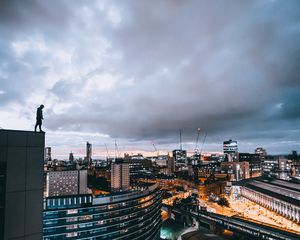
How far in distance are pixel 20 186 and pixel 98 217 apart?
74.6 meters

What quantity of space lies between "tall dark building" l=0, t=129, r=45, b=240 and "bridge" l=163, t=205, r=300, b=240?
6847 centimetres

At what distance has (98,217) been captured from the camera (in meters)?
73.8

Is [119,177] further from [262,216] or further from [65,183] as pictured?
[262,216]

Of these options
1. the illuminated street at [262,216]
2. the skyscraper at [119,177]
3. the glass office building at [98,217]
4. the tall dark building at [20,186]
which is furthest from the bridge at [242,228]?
the skyscraper at [119,177]

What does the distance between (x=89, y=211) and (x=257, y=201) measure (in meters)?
98.5

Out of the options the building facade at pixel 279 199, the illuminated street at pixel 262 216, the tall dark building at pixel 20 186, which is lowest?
the illuminated street at pixel 262 216

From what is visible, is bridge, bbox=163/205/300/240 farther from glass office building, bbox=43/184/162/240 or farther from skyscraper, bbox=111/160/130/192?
skyscraper, bbox=111/160/130/192

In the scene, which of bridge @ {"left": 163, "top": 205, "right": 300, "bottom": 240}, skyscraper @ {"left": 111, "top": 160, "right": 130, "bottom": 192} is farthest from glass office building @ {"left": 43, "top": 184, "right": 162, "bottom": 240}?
skyscraper @ {"left": 111, "top": 160, "right": 130, "bottom": 192}

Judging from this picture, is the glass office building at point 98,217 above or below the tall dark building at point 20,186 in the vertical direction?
below

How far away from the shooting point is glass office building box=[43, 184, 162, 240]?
6819 centimetres

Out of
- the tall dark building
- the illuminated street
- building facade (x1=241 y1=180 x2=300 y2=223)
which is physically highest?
the tall dark building

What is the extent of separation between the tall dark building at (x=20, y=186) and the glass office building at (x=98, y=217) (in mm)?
70235

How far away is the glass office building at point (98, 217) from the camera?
2685 inches

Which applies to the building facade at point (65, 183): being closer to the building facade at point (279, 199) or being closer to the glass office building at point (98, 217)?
the glass office building at point (98, 217)
